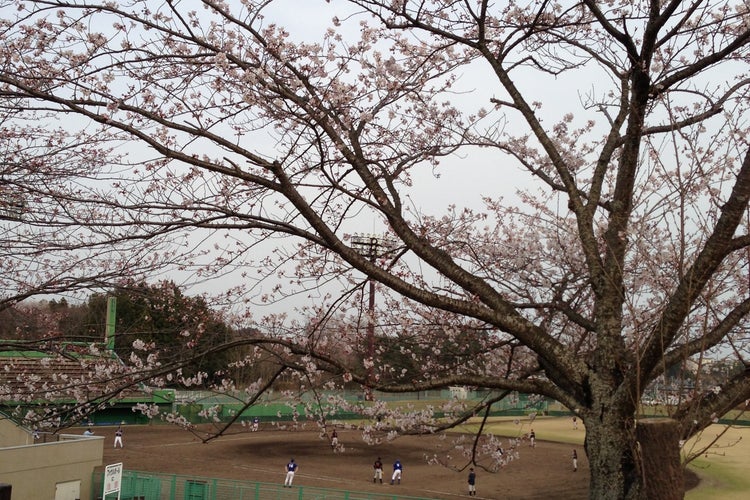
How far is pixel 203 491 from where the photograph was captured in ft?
53.3

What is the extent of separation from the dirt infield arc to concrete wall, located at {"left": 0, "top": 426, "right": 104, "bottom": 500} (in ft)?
13.6

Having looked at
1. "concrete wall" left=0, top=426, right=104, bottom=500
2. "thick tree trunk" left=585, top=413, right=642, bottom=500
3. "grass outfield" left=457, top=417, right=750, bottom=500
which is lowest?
"grass outfield" left=457, top=417, right=750, bottom=500

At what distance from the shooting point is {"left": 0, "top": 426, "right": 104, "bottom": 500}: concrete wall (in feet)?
47.7

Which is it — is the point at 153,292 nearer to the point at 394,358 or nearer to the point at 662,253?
the point at 394,358

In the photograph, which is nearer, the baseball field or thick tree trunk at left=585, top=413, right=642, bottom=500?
thick tree trunk at left=585, top=413, right=642, bottom=500

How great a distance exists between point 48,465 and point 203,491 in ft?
12.9

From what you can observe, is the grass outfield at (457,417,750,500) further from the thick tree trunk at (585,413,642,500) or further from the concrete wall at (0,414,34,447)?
the concrete wall at (0,414,34,447)

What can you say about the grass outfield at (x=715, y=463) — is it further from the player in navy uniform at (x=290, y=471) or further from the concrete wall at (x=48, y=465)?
the concrete wall at (x=48, y=465)

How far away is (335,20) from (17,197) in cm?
291

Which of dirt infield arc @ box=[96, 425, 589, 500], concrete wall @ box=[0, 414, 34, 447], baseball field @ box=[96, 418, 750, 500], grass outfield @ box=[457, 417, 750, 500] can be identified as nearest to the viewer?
concrete wall @ box=[0, 414, 34, 447]

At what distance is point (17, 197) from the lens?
4.93m

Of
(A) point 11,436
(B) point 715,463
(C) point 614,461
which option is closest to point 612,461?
(C) point 614,461

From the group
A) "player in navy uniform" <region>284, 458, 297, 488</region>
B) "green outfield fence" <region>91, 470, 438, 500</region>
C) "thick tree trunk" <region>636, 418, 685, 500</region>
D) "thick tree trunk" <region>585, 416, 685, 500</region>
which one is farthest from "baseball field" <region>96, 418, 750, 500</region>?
"thick tree trunk" <region>636, 418, 685, 500</region>

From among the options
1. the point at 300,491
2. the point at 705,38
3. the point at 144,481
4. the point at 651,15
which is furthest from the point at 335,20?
the point at 144,481
